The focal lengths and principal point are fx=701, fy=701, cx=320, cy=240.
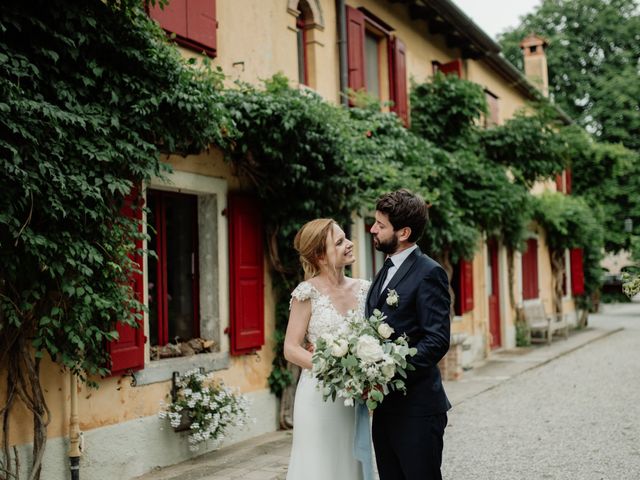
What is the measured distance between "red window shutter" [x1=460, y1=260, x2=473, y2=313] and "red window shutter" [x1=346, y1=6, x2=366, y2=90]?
4353 millimetres

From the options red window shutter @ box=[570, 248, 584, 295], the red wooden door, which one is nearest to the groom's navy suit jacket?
the red wooden door

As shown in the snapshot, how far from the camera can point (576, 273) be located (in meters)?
19.9

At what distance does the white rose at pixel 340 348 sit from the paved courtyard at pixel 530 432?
2.97 meters

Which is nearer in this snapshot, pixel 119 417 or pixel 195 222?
pixel 119 417

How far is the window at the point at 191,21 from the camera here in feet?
21.4

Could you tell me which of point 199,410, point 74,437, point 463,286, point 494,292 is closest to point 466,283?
point 463,286

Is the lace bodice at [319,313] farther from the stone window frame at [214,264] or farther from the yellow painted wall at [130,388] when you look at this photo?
the stone window frame at [214,264]

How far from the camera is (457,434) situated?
7246 millimetres

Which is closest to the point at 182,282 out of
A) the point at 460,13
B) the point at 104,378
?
the point at 104,378

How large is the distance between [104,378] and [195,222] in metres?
2.09

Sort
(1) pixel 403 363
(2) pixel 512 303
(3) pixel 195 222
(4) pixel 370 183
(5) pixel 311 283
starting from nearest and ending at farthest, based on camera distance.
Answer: (1) pixel 403 363 → (5) pixel 311 283 → (3) pixel 195 222 → (4) pixel 370 183 → (2) pixel 512 303

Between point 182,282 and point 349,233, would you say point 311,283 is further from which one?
point 349,233

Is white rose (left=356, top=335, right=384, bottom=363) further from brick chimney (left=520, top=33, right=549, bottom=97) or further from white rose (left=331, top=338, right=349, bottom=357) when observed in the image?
brick chimney (left=520, top=33, right=549, bottom=97)

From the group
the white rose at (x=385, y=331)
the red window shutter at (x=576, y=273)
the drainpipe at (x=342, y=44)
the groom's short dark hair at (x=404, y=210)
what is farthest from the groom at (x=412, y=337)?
the red window shutter at (x=576, y=273)
